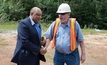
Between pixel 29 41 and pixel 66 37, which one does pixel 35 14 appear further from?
pixel 66 37

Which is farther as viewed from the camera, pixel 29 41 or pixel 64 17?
pixel 64 17

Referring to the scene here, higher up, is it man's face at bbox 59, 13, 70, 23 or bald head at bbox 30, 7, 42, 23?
bald head at bbox 30, 7, 42, 23

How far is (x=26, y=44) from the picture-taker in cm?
411

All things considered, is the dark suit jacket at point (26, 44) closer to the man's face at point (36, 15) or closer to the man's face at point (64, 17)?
the man's face at point (36, 15)

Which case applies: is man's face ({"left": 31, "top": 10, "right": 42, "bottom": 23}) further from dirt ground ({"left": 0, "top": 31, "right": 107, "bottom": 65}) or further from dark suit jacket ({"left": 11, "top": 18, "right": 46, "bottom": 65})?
dirt ground ({"left": 0, "top": 31, "right": 107, "bottom": 65})

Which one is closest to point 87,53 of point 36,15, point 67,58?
point 67,58

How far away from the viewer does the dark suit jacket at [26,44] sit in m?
4.12

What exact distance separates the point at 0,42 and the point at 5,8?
1550cm

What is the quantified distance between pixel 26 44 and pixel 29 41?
2.5 inches

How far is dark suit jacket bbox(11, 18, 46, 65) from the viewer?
4.12 meters

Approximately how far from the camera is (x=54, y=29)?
4535 mm

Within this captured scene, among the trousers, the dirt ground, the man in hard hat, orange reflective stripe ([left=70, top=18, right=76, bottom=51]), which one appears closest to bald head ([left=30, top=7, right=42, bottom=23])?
the man in hard hat

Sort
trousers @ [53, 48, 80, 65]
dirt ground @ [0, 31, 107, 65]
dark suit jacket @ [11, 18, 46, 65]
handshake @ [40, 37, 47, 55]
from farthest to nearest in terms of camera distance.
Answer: dirt ground @ [0, 31, 107, 65]
trousers @ [53, 48, 80, 65]
handshake @ [40, 37, 47, 55]
dark suit jacket @ [11, 18, 46, 65]

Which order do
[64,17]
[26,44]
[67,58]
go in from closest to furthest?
1. [26,44]
2. [64,17]
3. [67,58]
